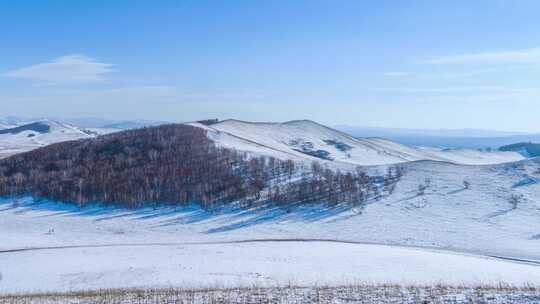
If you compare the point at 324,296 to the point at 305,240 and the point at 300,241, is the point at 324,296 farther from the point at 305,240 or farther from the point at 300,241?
the point at 305,240

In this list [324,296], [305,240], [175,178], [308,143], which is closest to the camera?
[324,296]

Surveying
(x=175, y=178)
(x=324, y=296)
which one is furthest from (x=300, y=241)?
(x=324, y=296)

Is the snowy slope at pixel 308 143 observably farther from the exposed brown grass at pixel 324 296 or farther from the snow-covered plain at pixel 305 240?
the exposed brown grass at pixel 324 296

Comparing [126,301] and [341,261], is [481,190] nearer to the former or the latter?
[341,261]

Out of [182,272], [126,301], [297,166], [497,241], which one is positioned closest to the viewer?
[126,301]

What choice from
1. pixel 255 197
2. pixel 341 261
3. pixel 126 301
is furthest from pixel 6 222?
pixel 126 301

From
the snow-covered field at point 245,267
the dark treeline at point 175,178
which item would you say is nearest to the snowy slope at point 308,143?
the dark treeline at point 175,178
